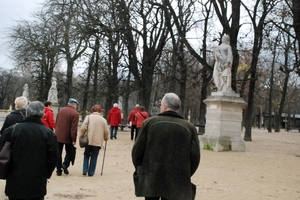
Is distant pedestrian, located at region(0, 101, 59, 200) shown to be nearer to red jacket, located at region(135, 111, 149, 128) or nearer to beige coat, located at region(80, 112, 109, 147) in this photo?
beige coat, located at region(80, 112, 109, 147)

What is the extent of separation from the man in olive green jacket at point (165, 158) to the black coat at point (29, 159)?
40.2 inches

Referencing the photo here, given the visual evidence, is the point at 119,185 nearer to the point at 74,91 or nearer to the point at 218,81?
the point at 218,81

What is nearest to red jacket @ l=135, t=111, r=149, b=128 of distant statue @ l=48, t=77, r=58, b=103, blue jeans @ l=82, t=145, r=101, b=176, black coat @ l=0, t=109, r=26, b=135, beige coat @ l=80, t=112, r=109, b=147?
blue jeans @ l=82, t=145, r=101, b=176

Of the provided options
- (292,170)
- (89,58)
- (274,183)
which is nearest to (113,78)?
(89,58)

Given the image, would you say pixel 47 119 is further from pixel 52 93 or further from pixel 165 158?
pixel 52 93

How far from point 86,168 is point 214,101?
9008 mm

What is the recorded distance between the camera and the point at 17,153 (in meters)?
4.55

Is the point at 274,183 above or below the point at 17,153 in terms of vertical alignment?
below

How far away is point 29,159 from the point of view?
455cm

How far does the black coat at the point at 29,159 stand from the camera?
451cm

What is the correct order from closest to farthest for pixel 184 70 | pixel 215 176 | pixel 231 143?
pixel 215 176, pixel 231 143, pixel 184 70

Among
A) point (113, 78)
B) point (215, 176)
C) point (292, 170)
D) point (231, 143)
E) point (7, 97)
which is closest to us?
point (215, 176)

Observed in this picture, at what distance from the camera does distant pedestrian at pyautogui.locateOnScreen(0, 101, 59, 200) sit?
178 inches

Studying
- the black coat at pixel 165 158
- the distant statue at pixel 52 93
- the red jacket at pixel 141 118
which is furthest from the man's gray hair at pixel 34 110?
the distant statue at pixel 52 93
